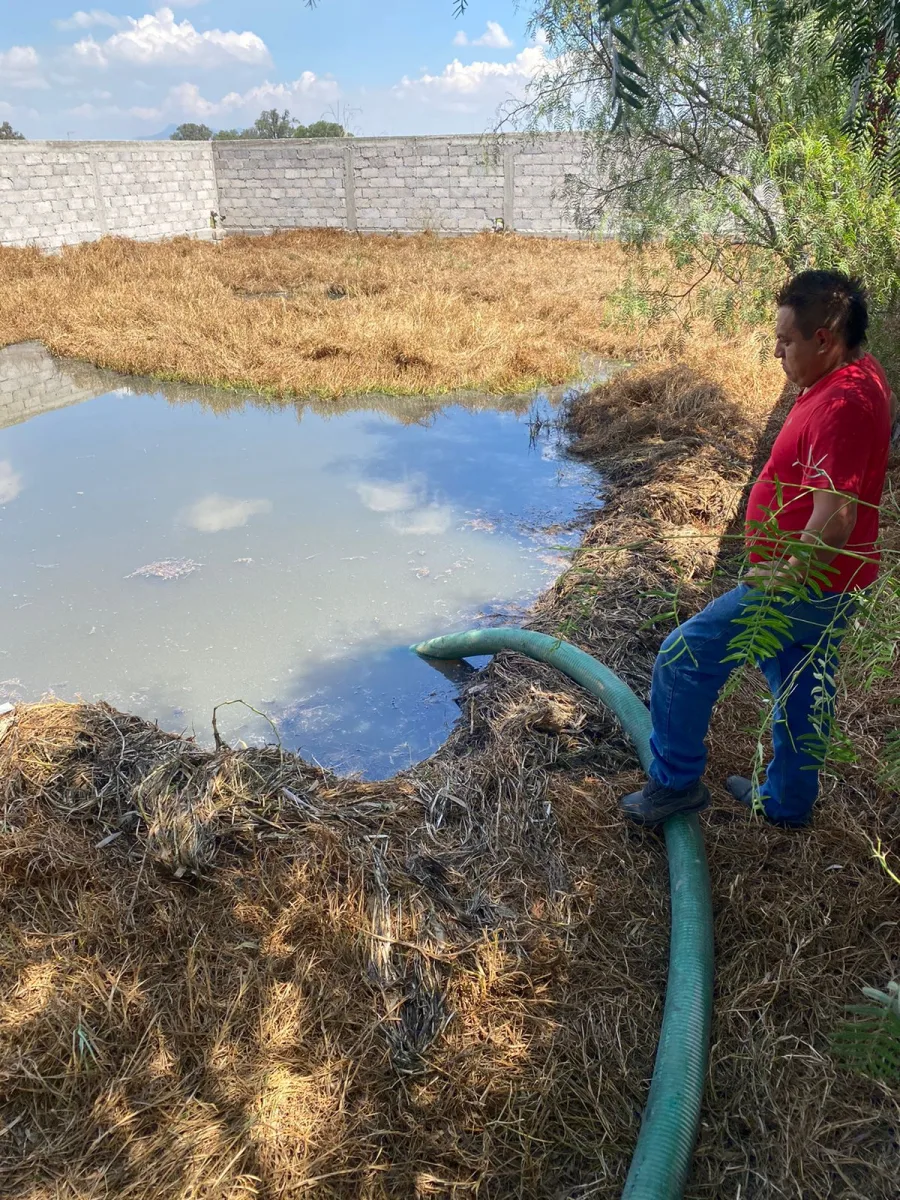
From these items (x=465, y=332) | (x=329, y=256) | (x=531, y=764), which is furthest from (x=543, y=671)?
(x=329, y=256)

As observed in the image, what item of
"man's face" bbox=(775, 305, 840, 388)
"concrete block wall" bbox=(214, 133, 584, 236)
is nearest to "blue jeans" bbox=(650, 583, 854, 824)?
"man's face" bbox=(775, 305, 840, 388)

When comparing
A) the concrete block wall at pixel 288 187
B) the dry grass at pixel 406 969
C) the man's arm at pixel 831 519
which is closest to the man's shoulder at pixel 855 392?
the man's arm at pixel 831 519

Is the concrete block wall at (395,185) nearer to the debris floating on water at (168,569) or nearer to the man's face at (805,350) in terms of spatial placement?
the debris floating on water at (168,569)

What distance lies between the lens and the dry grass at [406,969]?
1721mm

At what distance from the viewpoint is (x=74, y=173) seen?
15969 mm

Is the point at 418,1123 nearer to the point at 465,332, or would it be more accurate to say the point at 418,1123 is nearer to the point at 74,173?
the point at 465,332

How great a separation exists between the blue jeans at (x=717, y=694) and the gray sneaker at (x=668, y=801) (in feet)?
0.09

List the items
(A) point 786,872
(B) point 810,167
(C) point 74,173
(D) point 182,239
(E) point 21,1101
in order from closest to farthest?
(E) point 21,1101 < (A) point 786,872 < (B) point 810,167 < (C) point 74,173 < (D) point 182,239

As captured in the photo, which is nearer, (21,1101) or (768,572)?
(768,572)

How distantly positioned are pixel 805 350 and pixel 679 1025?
1.62 meters

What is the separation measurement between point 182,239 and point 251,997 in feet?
61.3

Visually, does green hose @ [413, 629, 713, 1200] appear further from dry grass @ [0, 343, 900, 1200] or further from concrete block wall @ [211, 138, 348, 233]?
concrete block wall @ [211, 138, 348, 233]

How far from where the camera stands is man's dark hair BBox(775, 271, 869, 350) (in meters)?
1.89

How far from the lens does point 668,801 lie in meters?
2.31
